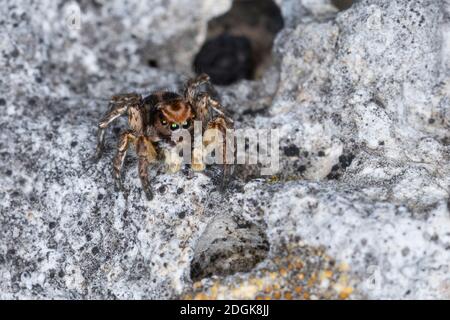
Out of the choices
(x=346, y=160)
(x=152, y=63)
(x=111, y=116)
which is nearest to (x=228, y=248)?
(x=346, y=160)

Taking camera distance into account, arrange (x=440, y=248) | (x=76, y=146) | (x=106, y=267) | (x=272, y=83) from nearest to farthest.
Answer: (x=440, y=248)
(x=106, y=267)
(x=76, y=146)
(x=272, y=83)

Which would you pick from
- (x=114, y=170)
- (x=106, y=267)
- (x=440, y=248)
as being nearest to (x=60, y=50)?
(x=114, y=170)

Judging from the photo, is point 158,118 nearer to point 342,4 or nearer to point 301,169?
point 301,169

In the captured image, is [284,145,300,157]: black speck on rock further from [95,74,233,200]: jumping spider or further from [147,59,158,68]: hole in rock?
[147,59,158,68]: hole in rock

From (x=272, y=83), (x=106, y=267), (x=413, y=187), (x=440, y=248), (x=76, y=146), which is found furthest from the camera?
(x=272, y=83)

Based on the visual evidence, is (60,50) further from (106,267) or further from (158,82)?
(106,267)

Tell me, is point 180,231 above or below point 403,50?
below

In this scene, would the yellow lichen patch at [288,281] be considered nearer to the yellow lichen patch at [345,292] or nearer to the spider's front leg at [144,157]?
the yellow lichen patch at [345,292]
